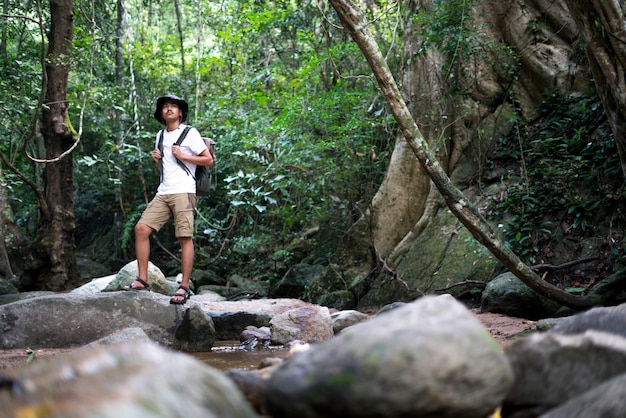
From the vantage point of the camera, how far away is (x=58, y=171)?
369 inches

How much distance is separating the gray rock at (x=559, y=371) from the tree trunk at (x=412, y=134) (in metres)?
3.17

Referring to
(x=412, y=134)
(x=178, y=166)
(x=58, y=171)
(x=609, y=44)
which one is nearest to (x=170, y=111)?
(x=178, y=166)

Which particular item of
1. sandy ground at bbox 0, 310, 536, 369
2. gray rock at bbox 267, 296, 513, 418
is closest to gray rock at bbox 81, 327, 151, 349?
sandy ground at bbox 0, 310, 536, 369

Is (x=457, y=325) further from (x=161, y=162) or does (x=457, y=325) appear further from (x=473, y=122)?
(x=473, y=122)

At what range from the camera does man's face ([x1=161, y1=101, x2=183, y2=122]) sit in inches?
244

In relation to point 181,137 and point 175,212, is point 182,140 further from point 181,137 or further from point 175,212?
point 175,212

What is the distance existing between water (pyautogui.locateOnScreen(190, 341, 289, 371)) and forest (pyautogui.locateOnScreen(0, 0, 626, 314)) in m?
2.24

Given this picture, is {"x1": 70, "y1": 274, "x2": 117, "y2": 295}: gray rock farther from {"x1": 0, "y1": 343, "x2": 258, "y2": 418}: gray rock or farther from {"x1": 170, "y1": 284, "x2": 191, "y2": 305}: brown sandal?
{"x1": 0, "y1": 343, "x2": 258, "y2": 418}: gray rock

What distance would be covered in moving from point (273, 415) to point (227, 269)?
11622 mm

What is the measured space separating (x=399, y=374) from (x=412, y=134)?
154 inches

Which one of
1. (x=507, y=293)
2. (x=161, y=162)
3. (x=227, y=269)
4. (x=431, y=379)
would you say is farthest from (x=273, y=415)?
(x=227, y=269)

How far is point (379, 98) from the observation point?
9.88m

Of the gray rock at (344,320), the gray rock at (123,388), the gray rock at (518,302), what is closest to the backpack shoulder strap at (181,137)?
the gray rock at (344,320)

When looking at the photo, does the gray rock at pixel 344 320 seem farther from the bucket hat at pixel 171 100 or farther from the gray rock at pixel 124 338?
the bucket hat at pixel 171 100
